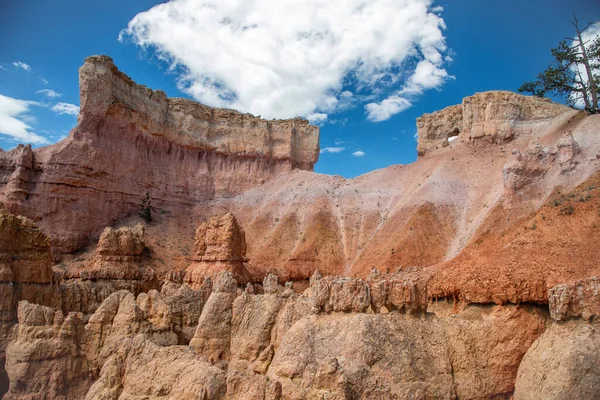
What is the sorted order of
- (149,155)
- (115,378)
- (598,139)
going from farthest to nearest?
(149,155)
(598,139)
(115,378)

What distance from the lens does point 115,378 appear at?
9.61m

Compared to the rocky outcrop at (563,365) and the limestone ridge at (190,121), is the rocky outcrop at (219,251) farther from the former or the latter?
the rocky outcrop at (563,365)

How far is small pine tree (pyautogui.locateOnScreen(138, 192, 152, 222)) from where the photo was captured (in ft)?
157

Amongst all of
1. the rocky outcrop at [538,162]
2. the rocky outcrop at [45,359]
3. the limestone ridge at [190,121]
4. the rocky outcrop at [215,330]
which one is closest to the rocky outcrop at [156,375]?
the rocky outcrop at [215,330]

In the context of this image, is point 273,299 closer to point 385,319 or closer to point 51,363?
point 385,319

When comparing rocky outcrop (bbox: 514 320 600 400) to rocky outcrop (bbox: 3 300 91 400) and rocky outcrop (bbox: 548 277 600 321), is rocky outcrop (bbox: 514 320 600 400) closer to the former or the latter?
rocky outcrop (bbox: 548 277 600 321)

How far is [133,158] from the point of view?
50.1 meters

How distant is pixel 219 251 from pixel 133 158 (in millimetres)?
21802

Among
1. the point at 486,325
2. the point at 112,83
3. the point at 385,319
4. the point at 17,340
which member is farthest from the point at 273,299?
the point at 112,83

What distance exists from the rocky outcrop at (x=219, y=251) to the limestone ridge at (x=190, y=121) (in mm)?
20236

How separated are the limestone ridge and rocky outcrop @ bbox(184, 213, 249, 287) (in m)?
20.2

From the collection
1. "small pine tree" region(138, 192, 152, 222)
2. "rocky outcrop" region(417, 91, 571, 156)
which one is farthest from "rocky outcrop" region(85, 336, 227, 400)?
"rocky outcrop" region(417, 91, 571, 156)

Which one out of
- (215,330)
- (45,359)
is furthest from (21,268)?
(215,330)

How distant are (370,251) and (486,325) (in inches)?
1230
